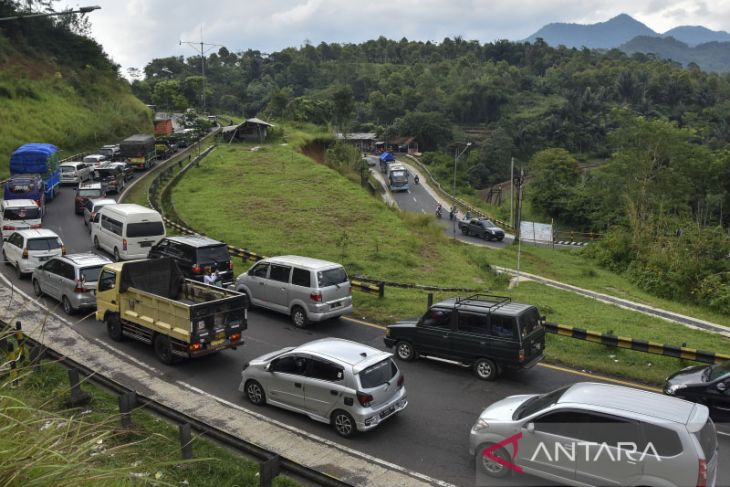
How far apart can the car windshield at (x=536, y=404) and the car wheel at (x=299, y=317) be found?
342 inches

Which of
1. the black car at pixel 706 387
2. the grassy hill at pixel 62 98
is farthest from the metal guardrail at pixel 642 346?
the grassy hill at pixel 62 98

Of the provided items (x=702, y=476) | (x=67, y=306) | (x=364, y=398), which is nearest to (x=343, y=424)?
(x=364, y=398)

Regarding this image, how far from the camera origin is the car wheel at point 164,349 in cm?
1377

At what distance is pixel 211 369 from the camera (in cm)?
1390

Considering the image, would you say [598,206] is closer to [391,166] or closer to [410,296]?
[391,166]

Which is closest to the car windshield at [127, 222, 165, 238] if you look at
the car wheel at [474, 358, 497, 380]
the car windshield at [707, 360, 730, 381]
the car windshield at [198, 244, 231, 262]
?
the car windshield at [198, 244, 231, 262]

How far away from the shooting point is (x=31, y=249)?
828 inches

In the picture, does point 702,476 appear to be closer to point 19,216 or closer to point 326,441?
point 326,441

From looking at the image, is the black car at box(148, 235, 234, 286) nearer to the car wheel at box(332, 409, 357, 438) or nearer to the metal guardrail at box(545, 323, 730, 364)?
the car wheel at box(332, 409, 357, 438)

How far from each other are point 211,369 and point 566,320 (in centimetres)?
1109

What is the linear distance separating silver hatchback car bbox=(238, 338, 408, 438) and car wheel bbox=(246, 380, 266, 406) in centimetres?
2

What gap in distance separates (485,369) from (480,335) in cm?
76

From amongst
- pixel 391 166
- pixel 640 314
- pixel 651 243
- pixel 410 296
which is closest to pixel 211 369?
pixel 410 296

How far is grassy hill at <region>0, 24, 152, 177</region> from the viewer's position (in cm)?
5334
